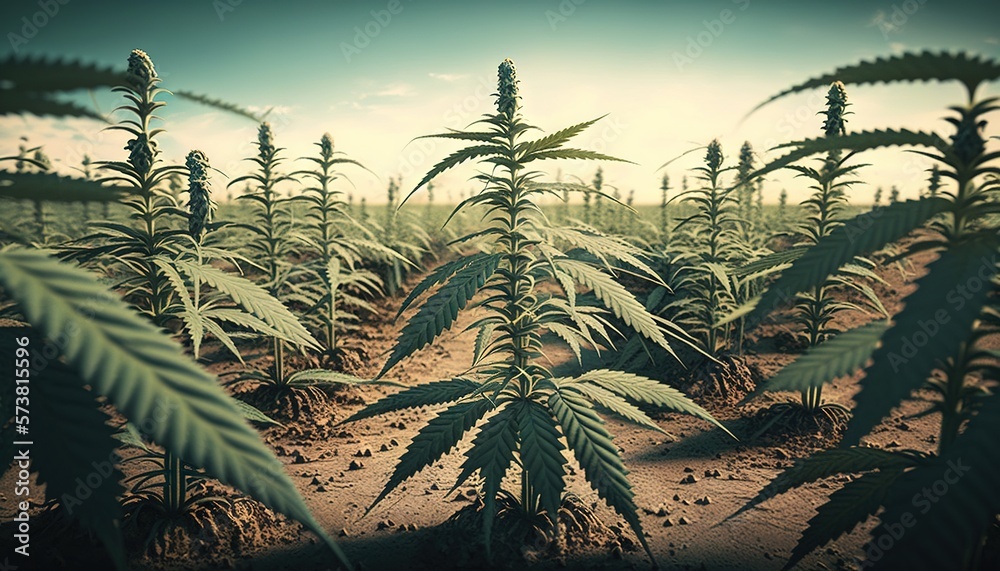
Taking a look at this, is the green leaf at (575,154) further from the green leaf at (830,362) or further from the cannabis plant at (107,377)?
the cannabis plant at (107,377)

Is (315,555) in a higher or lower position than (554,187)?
lower

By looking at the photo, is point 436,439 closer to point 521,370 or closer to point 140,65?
point 521,370

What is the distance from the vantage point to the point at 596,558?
8.91 feet

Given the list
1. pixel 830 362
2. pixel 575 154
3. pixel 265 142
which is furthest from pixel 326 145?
pixel 830 362

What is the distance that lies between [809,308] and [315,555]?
4366mm

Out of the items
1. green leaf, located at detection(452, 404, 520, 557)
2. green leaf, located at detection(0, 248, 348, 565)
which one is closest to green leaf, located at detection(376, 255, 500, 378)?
green leaf, located at detection(452, 404, 520, 557)

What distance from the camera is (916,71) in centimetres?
137

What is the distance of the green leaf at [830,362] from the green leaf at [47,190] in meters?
1.79

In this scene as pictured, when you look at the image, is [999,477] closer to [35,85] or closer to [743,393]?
[35,85]

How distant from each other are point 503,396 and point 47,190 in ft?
6.40

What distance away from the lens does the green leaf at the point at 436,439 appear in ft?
7.13

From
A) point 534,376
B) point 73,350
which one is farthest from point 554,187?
point 73,350

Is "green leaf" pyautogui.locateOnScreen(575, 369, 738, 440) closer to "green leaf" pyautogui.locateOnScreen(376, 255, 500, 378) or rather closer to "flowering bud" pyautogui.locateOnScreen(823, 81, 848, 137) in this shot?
"green leaf" pyautogui.locateOnScreen(376, 255, 500, 378)

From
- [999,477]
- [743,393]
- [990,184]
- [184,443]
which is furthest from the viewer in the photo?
[743,393]
